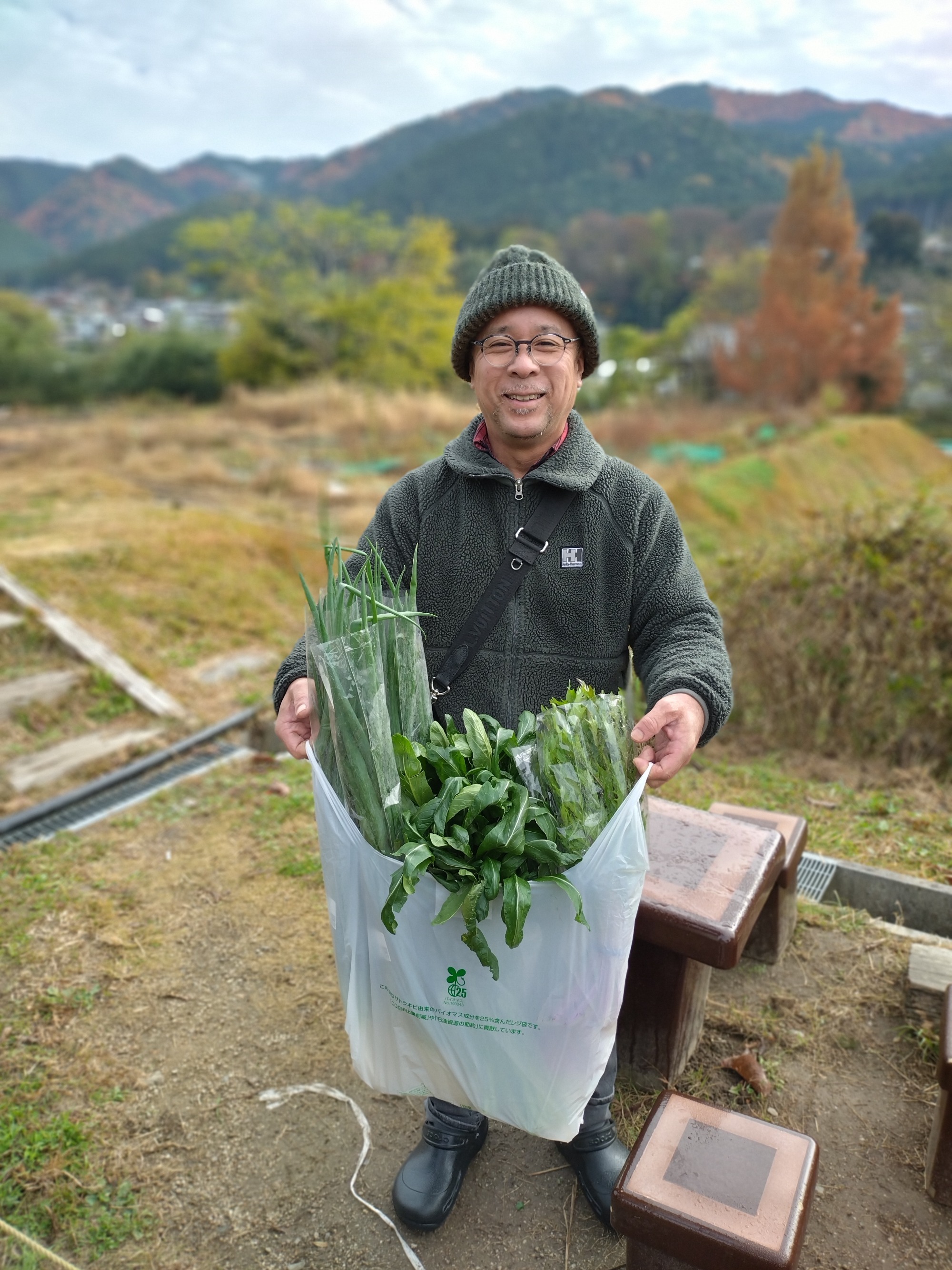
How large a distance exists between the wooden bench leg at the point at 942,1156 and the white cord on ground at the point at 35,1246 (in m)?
1.77

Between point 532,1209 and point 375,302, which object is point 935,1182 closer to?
point 532,1209

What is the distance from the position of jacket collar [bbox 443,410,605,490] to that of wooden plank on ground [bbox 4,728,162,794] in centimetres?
314

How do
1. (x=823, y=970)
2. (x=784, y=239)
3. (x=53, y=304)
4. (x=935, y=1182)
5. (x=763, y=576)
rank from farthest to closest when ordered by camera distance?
(x=53, y=304)
(x=784, y=239)
(x=763, y=576)
(x=823, y=970)
(x=935, y=1182)

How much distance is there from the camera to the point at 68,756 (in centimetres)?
436

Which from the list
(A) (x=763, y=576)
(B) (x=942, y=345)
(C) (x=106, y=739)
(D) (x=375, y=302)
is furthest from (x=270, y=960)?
(B) (x=942, y=345)

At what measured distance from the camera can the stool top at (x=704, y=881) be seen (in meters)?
1.87

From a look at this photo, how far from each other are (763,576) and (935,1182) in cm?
307

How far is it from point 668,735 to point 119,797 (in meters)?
3.20

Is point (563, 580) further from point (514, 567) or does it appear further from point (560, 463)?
point (560, 463)

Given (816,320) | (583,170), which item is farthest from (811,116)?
(816,320)

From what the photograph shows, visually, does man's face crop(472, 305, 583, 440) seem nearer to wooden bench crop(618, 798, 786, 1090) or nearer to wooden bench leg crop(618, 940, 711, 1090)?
wooden bench crop(618, 798, 786, 1090)

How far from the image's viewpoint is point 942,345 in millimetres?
33125

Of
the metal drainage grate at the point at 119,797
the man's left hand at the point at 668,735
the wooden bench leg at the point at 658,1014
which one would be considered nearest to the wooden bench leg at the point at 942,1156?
the wooden bench leg at the point at 658,1014

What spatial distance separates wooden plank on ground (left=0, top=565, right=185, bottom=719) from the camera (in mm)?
4891
